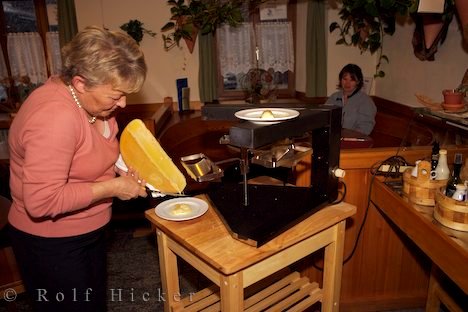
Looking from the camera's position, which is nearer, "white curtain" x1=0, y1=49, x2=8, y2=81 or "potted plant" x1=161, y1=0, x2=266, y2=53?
"potted plant" x1=161, y1=0, x2=266, y2=53

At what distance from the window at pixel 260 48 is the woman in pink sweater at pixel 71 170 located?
300 cm

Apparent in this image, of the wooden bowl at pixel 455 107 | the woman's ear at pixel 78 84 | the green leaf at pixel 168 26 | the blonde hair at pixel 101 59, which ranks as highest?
the green leaf at pixel 168 26

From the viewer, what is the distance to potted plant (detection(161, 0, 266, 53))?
3.83 metres

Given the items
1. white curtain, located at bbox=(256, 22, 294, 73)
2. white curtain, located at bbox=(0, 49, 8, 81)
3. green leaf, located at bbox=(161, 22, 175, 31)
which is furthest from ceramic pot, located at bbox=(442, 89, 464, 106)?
white curtain, located at bbox=(0, 49, 8, 81)

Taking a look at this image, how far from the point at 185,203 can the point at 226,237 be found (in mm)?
280

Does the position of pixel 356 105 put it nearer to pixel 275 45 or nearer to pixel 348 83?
pixel 348 83

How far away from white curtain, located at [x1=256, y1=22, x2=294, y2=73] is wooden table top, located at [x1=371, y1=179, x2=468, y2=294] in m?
2.82

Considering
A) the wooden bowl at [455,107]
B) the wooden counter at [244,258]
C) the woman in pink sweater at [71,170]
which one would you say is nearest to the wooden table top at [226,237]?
the wooden counter at [244,258]

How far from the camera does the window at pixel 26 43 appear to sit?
4.03 meters

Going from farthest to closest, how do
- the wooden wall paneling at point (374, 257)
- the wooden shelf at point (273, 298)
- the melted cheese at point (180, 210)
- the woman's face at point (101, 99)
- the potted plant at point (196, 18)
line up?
the potted plant at point (196, 18) < the wooden wall paneling at point (374, 257) < the wooden shelf at point (273, 298) < the melted cheese at point (180, 210) < the woman's face at point (101, 99)

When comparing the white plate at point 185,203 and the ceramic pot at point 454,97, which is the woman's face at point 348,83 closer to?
the ceramic pot at point 454,97

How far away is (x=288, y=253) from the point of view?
122cm

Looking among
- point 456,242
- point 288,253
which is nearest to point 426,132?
point 456,242

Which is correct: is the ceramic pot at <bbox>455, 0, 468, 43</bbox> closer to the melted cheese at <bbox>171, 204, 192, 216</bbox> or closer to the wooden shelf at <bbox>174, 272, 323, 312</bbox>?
the wooden shelf at <bbox>174, 272, 323, 312</bbox>
